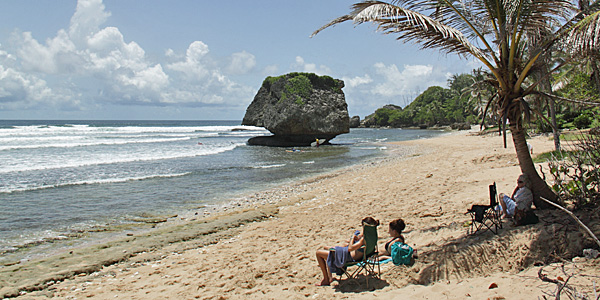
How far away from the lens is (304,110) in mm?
35094

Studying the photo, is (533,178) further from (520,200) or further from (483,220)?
(483,220)

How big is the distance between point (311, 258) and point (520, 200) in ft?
11.3

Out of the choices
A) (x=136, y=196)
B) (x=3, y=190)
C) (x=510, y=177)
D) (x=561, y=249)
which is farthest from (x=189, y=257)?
(x=3, y=190)

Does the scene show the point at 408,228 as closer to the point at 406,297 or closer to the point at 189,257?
the point at 406,297

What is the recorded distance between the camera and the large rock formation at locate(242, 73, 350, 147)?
35.3 metres

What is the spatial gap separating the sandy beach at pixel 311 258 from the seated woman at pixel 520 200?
0.30 m

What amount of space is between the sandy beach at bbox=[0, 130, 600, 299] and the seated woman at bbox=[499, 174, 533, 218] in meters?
0.30

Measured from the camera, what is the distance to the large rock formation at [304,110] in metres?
35.3

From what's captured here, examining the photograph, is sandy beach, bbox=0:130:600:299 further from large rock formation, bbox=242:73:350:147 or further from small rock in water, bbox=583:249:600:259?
large rock formation, bbox=242:73:350:147

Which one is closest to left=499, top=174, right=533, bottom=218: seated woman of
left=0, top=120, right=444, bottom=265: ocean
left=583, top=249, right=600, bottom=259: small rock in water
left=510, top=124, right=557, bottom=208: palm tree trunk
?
left=510, top=124, right=557, bottom=208: palm tree trunk

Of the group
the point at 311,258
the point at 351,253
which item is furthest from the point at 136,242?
the point at 351,253

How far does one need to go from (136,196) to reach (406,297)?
11211 millimetres

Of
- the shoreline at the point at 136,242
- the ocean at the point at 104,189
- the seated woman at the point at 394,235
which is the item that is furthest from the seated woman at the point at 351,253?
the ocean at the point at 104,189

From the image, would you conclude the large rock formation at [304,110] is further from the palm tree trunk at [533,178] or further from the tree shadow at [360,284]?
the tree shadow at [360,284]
